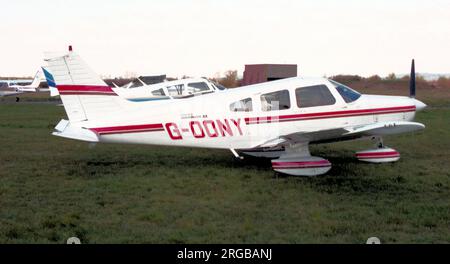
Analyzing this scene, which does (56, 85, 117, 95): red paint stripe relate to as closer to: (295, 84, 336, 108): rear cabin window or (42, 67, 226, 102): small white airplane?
(295, 84, 336, 108): rear cabin window

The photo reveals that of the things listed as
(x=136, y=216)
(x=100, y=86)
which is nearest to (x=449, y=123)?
(x=100, y=86)

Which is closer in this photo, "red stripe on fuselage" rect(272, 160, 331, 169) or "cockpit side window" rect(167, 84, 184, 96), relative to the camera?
"red stripe on fuselage" rect(272, 160, 331, 169)

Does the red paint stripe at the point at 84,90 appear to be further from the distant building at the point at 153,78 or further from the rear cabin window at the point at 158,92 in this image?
the distant building at the point at 153,78

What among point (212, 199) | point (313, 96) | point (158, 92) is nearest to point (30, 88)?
point (158, 92)

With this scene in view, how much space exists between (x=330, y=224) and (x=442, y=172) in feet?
14.6

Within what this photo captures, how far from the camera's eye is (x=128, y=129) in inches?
386

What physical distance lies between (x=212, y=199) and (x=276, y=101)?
297cm

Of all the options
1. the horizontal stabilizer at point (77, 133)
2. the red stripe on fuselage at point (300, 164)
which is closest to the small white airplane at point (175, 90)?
the horizontal stabilizer at point (77, 133)

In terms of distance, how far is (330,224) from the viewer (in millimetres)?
6348

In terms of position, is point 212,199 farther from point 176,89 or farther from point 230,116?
point 176,89

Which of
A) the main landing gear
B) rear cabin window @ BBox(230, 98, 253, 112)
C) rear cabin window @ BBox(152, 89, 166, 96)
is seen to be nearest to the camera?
rear cabin window @ BBox(230, 98, 253, 112)

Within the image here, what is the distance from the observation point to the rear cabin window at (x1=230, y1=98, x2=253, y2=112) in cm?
1002

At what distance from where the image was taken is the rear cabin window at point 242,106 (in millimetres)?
10016

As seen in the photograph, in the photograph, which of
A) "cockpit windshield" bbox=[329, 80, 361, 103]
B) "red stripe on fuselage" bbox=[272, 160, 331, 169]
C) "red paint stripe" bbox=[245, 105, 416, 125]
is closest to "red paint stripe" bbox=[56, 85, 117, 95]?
"red paint stripe" bbox=[245, 105, 416, 125]
